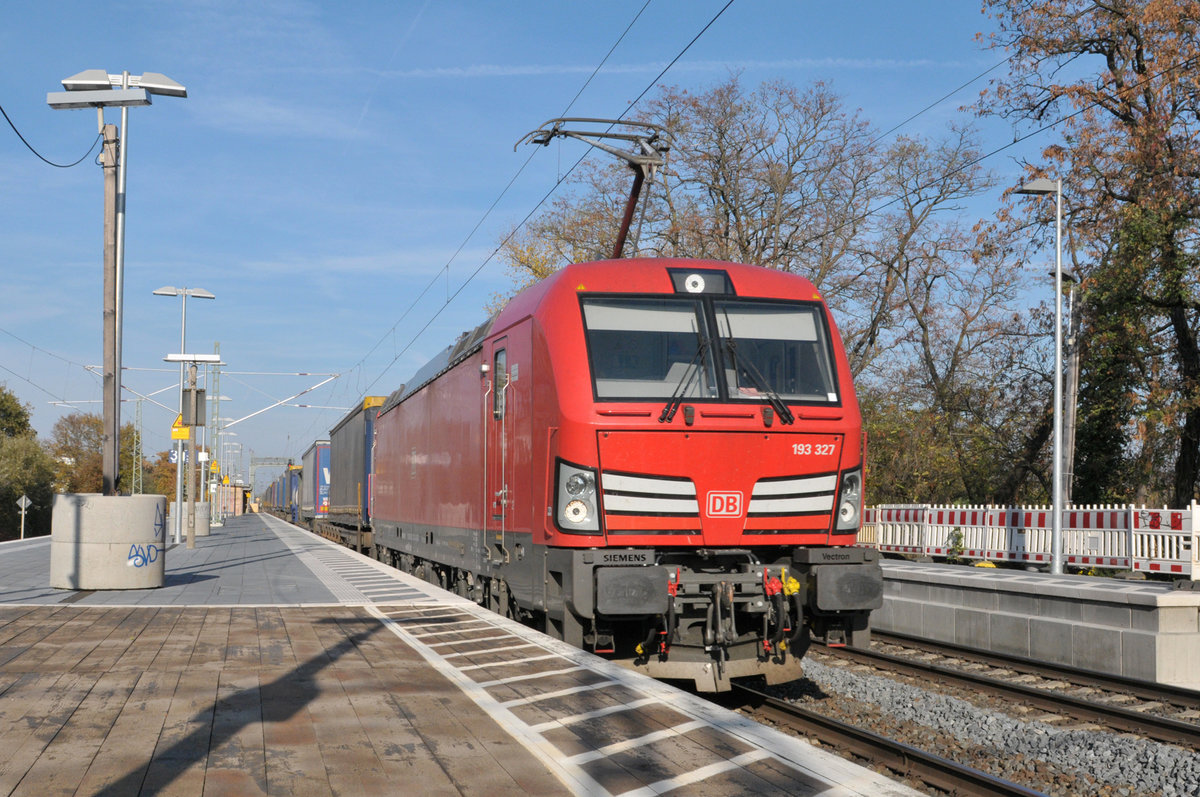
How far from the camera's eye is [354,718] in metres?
6.23

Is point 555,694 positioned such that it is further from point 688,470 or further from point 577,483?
point 688,470

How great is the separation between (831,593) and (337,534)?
1144 inches

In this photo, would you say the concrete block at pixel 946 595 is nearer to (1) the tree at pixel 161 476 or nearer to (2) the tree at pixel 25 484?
(2) the tree at pixel 25 484

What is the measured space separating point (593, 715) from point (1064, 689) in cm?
633

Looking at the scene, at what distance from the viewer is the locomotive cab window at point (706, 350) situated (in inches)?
338

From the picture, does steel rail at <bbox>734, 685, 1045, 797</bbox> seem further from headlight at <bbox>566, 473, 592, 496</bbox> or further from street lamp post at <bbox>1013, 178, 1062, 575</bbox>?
street lamp post at <bbox>1013, 178, 1062, 575</bbox>

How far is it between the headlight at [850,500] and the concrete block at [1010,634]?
535 centimetres

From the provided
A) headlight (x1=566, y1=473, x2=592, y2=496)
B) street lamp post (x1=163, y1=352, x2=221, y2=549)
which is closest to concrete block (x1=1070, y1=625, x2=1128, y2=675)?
headlight (x1=566, y1=473, x2=592, y2=496)

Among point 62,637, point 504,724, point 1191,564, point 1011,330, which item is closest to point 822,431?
point 504,724

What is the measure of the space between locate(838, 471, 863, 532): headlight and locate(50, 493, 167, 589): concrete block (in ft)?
29.9

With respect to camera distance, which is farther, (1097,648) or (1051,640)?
(1051,640)

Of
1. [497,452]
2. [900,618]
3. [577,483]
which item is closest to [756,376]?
[577,483]

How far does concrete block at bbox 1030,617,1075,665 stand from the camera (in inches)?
484

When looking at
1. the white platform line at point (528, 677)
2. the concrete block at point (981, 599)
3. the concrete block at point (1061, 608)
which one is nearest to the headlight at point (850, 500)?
the white platform line at point (528, 677)
